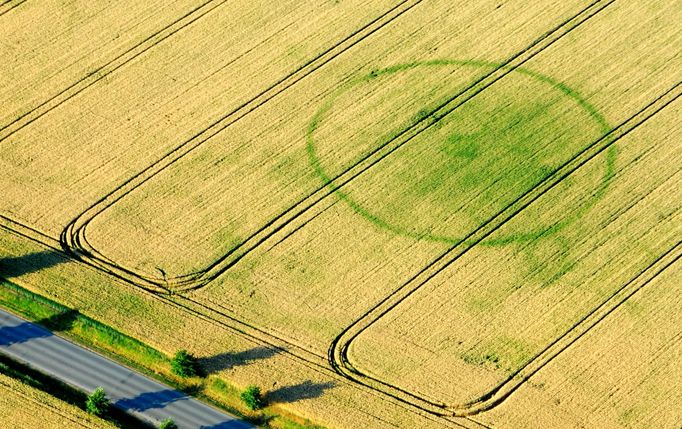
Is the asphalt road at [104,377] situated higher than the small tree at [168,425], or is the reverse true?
the asphalt road at [104,377]

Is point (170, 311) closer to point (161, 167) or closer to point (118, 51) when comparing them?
point (161, 167)

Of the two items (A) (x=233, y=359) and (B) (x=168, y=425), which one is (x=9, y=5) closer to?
(A) (x=233, y=359)

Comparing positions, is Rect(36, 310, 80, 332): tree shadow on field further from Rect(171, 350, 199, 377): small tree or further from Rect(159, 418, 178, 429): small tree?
Rect(159, 418, 178, 429): small tree

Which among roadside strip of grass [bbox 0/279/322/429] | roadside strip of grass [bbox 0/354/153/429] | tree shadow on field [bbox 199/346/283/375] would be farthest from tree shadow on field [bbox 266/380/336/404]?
roadside strip of grass [bbox 0/354/153/429]

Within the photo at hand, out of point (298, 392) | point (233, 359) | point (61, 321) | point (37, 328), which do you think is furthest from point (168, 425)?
point (37, 328)

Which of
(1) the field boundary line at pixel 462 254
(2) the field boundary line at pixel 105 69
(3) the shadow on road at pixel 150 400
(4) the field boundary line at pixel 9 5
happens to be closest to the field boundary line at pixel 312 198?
(3) the shadow on road at pixel 150 400

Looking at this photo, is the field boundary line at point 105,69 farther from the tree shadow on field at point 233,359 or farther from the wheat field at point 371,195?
the tree shadow on field at point 233,359

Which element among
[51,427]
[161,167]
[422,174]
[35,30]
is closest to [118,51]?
[35,30]
